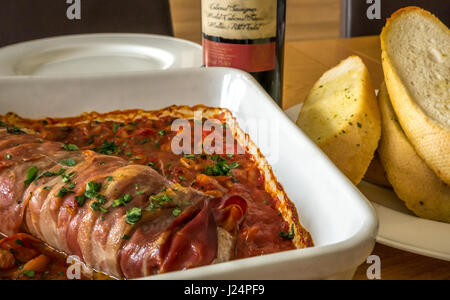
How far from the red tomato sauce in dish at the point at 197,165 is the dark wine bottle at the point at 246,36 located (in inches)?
7.3

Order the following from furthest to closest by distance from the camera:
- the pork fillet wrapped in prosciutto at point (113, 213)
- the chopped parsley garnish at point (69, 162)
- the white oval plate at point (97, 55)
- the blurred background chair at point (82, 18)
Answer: the blurred background chair at point (82, 18) → the white oval plate at point (97, 55) → the chopped parsley garnish at point (69, 162) → the pork fillet wrapped in prosciutto at point (113, 213)

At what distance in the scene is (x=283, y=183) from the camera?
107cm

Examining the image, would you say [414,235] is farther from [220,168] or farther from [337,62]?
[337,62]

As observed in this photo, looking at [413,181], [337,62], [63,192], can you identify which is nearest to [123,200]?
[63,192]

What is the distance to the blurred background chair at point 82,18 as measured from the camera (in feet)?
8.08

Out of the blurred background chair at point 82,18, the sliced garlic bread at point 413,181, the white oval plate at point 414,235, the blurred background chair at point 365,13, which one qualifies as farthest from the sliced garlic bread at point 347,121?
the blurred background chair at point 82,18

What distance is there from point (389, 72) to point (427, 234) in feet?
1.56

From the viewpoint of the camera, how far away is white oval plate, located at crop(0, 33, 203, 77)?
178cm

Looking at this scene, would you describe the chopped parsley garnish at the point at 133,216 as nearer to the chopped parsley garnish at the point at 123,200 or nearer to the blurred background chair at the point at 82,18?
the chopped parsley garnish at the point at 123,200

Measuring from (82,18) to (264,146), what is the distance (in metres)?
1.72

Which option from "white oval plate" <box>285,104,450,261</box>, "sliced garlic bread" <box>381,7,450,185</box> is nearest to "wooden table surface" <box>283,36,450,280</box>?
"white oval plate" <box>285,104,450,261</box>

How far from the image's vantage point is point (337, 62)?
83.3 inches

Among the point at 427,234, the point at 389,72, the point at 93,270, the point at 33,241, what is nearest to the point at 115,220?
the point at 93,270

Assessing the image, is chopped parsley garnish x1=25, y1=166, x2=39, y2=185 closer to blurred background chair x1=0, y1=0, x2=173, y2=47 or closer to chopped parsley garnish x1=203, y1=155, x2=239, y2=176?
chopped parsley garnish x1=203, y1=155, x2=239, y2=176
